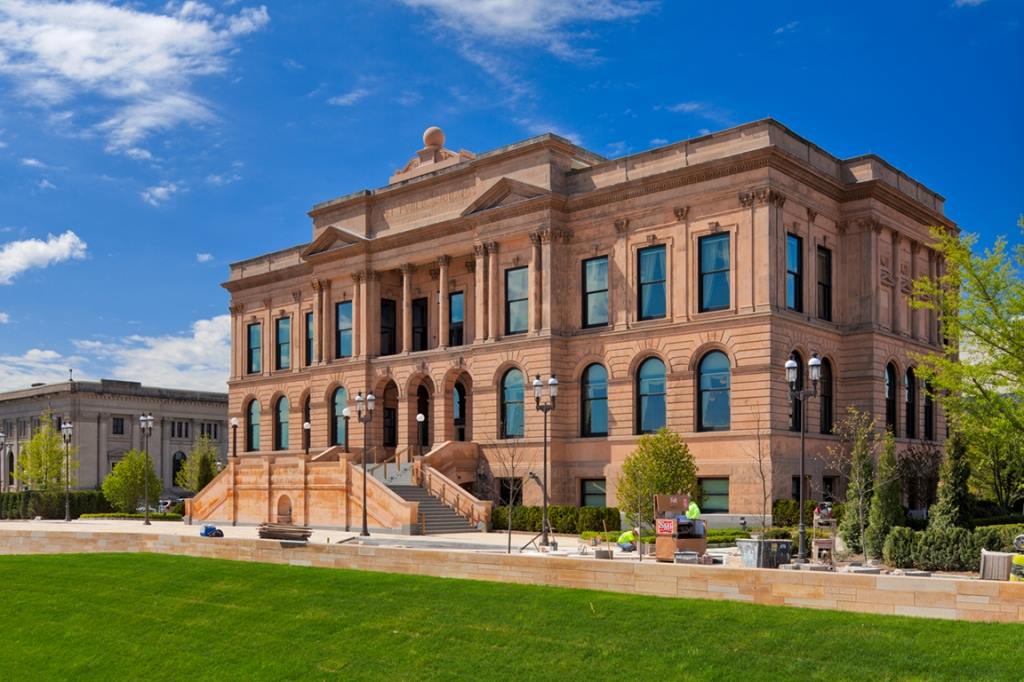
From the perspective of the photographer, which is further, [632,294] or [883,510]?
[632,294]

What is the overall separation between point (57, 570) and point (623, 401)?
24135 millimetres

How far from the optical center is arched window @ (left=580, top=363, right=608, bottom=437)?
4803cm

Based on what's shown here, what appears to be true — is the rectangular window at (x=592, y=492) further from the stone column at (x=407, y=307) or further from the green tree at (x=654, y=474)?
the stone column at (x=407, y=307)

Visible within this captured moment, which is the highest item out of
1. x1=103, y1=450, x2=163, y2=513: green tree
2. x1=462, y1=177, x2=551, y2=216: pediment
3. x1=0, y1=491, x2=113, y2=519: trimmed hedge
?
x1=462, y1=177, x2=551, y2=216: pediment

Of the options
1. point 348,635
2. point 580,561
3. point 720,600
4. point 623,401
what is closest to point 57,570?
point 348,635

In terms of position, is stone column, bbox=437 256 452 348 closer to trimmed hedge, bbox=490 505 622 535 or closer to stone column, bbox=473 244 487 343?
stone column, bbox=473 244 487 343

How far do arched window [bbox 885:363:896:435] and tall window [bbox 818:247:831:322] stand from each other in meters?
4.14

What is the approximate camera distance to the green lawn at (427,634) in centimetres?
1625

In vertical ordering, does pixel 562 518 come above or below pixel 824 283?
below

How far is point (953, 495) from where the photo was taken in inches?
1249

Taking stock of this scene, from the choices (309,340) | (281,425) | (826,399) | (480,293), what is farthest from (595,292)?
(281,425)

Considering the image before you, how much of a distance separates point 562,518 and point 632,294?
10347 millimetres

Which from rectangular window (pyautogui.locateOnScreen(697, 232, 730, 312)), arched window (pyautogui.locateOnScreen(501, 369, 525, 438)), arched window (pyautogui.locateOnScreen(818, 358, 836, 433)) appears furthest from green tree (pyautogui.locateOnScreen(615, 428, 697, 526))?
arched window (pyautogui.locateOnScreen(501, 369, 525, 438))

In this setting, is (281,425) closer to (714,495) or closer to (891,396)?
(714,495)
